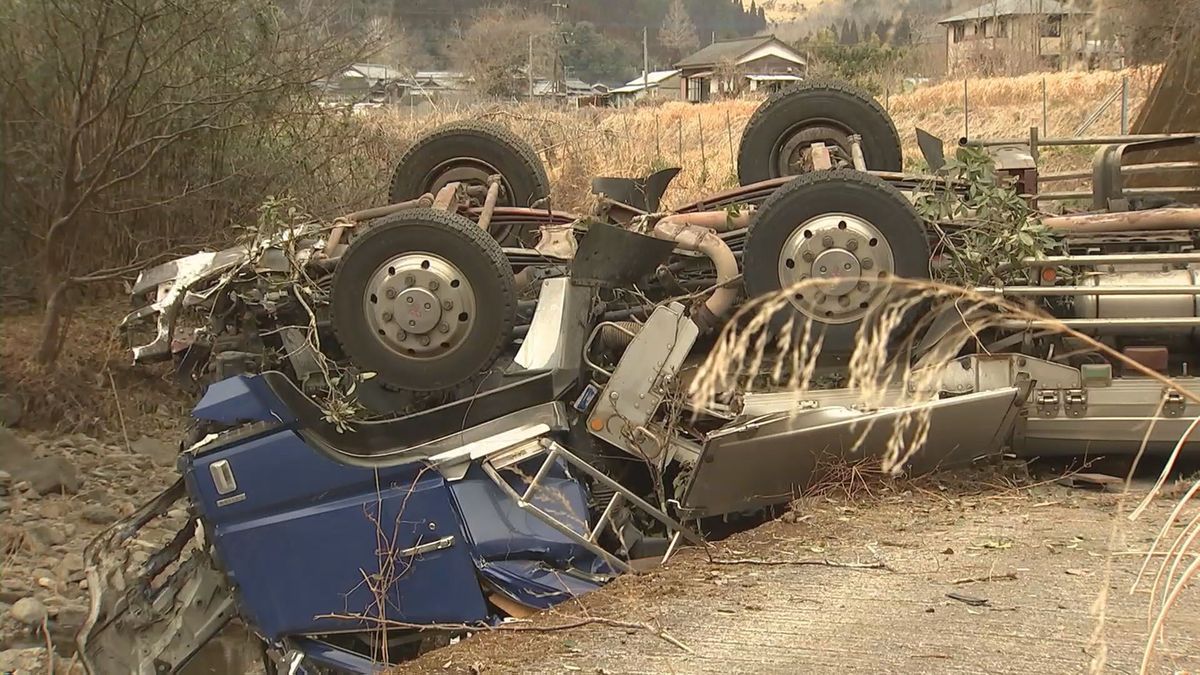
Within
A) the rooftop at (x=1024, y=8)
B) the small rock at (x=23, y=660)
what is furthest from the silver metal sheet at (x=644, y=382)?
the rooftop at (x=1024, y=8)

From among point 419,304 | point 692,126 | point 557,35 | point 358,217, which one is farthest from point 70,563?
point 557,35

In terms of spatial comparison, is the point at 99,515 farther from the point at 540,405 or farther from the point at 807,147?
the point at 807,147

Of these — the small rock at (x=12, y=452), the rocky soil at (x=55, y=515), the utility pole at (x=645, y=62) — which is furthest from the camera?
the utility pole at (x=645, y=62)

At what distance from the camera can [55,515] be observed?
30.1ft

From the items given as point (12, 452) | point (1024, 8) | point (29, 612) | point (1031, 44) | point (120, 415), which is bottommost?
point (29, 612)

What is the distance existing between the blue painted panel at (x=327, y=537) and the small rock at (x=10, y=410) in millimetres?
7028

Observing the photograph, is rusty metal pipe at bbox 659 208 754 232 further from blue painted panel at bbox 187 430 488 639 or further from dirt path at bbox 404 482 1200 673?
blue painted panel at bbox 187 430 488 639

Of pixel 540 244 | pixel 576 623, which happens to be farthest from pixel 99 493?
pixel 576 623

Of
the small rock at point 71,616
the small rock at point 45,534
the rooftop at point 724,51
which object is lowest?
the small rock at point 71,616

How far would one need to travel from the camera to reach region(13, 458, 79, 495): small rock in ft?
31.2

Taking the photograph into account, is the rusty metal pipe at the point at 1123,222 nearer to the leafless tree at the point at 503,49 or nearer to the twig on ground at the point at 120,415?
the twig on ground at the point at 120,415

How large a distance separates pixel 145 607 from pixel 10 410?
6.73 metres

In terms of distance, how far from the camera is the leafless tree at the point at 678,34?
60.9m

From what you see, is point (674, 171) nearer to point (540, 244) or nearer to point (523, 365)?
point (540, 244)
